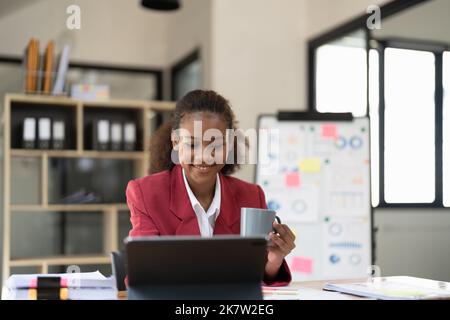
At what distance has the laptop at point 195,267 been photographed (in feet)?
3.63

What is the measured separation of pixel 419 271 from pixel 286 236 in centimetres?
256

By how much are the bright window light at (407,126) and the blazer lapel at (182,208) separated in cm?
246

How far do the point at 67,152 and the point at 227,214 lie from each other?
7.91 feet

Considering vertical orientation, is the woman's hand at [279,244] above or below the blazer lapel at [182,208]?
below

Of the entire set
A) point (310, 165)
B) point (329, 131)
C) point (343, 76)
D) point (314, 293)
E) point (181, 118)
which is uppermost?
point (343, 76)

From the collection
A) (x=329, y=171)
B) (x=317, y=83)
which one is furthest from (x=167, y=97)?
(x=329, y=171)

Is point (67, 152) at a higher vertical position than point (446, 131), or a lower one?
lower

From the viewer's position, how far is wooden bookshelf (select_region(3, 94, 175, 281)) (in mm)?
3734

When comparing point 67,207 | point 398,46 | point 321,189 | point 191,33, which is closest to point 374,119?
point 398,46

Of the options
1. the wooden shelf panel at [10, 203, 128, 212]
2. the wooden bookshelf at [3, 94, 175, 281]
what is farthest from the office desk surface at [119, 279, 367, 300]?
the wooden shelf panel at [10, 203, 128, 212]

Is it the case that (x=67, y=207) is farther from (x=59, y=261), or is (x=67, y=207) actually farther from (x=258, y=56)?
(x=258, y=56)

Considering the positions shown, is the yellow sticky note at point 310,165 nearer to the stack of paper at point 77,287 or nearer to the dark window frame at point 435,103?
the dark window frame at point 435,103

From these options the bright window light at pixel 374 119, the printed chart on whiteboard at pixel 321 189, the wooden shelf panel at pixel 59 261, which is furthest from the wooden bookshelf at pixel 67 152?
the bright window light at pixel 374 119

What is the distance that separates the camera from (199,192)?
67.8 inches
